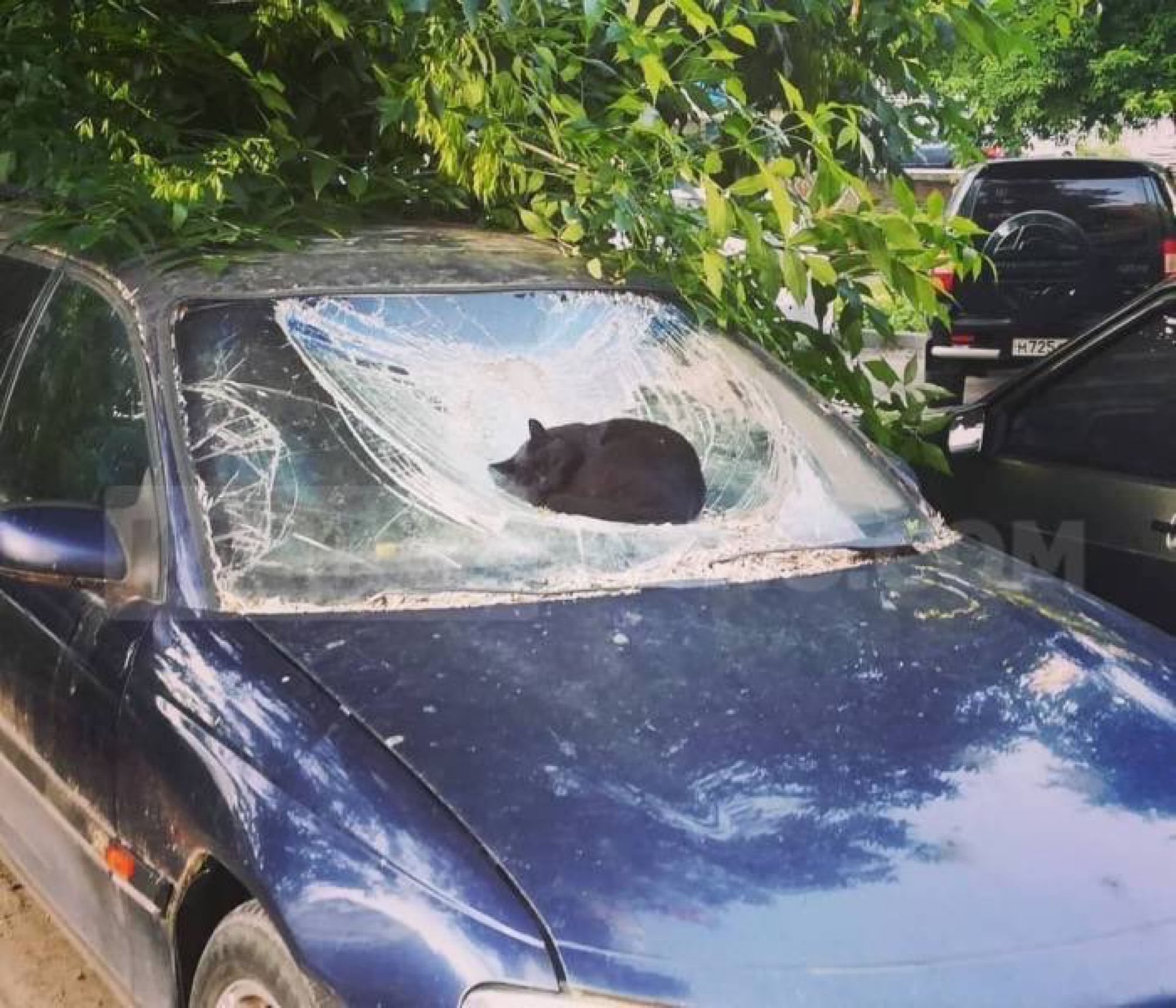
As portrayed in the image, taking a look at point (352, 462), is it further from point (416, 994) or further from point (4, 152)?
point (4, 152)

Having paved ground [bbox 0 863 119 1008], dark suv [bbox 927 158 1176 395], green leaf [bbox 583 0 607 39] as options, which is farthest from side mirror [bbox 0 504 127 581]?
dark suv [bbox 927 158 1176 395]

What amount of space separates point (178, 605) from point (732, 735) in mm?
994

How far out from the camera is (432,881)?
6.24 ft

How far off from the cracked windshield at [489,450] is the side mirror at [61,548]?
20 cm

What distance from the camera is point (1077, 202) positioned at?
33.2ft

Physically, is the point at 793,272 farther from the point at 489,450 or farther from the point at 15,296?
the point at 15,296

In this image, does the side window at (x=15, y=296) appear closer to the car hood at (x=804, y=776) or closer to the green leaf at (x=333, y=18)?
the green leaf at (x=333, y=18)

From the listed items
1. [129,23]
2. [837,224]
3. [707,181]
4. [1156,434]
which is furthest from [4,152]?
[1156,434]

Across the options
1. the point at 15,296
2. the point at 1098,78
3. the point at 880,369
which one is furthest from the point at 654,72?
the point at 1098,78

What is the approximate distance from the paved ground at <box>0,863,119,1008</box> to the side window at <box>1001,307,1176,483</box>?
2826 millimetres

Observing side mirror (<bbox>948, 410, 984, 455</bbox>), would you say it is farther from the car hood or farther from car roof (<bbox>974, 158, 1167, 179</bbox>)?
car roof (<bbox>974, 158, 1167, 179</bbox>)

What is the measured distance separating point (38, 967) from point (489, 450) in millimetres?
1629

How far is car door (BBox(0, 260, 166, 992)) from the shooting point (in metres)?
2.59

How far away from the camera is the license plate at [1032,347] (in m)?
10.0
